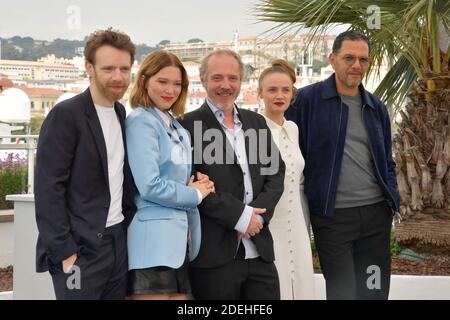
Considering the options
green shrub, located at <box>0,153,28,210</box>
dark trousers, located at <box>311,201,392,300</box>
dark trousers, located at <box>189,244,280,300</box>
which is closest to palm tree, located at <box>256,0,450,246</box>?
dark trousers, located at <box>311,201,392,300</box>

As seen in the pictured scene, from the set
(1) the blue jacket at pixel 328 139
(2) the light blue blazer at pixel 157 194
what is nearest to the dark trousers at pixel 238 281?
(2) the light blue blazer at pixel 157 194

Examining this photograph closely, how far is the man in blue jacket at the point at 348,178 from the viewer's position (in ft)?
10.2

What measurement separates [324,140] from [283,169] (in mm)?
407

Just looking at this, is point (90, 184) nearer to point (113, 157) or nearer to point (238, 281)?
point (113, 157)

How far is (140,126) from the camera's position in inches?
94.0

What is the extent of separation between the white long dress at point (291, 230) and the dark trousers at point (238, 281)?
0.90ft

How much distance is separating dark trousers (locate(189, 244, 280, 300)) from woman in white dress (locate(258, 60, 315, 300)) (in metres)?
0.28

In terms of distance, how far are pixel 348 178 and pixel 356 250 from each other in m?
0.39

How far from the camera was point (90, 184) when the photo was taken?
7.45 ft

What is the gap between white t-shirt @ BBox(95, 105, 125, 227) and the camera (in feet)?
7.69

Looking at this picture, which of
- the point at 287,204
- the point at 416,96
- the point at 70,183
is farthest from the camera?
the point at 416,96

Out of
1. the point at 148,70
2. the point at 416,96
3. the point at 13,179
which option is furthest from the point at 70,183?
the point at 13,179

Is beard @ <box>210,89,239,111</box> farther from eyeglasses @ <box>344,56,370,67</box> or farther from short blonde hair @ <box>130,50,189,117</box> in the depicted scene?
eyeglasses @ <box>344,56,370,67</box>

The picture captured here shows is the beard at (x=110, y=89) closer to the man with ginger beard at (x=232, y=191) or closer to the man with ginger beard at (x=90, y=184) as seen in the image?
the man with ginger beard at (x=90, y=184)
